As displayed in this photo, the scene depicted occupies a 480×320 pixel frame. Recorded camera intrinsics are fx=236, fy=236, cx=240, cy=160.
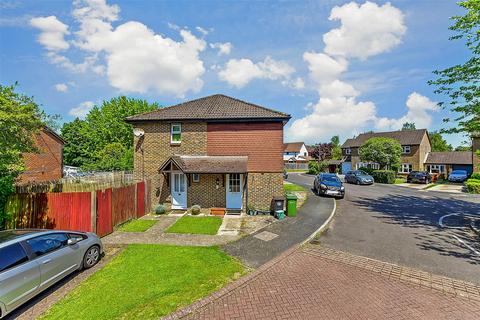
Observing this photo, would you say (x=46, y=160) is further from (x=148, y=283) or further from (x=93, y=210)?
(x=148, y=283)

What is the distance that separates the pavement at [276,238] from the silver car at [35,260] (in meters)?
4.58

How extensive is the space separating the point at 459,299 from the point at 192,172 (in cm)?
1131

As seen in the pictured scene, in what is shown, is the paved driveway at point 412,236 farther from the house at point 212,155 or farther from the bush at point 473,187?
the bush at point 473,187

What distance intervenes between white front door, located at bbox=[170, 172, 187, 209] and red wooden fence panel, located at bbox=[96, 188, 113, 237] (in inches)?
181

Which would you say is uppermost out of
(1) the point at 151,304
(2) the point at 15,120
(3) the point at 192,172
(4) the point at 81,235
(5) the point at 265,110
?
(5) the point at 265,110

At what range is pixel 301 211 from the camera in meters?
13.8

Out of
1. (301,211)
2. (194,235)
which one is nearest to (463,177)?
(301,211)

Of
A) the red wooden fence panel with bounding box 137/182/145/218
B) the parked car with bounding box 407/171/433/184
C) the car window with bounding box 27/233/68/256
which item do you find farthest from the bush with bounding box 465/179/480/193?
the car window with bounding box 27/233/68/256

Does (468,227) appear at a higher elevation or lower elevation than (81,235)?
lower

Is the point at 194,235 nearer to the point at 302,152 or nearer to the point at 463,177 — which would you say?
the point at 463,177

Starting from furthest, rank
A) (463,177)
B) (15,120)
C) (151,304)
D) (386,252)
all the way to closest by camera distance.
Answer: (463,177) → (15,120) → (386,252) → (151,304)

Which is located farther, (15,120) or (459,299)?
(15,120)

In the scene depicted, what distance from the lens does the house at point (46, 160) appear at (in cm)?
2122

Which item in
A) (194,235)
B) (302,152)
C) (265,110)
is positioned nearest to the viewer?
(194,235)
